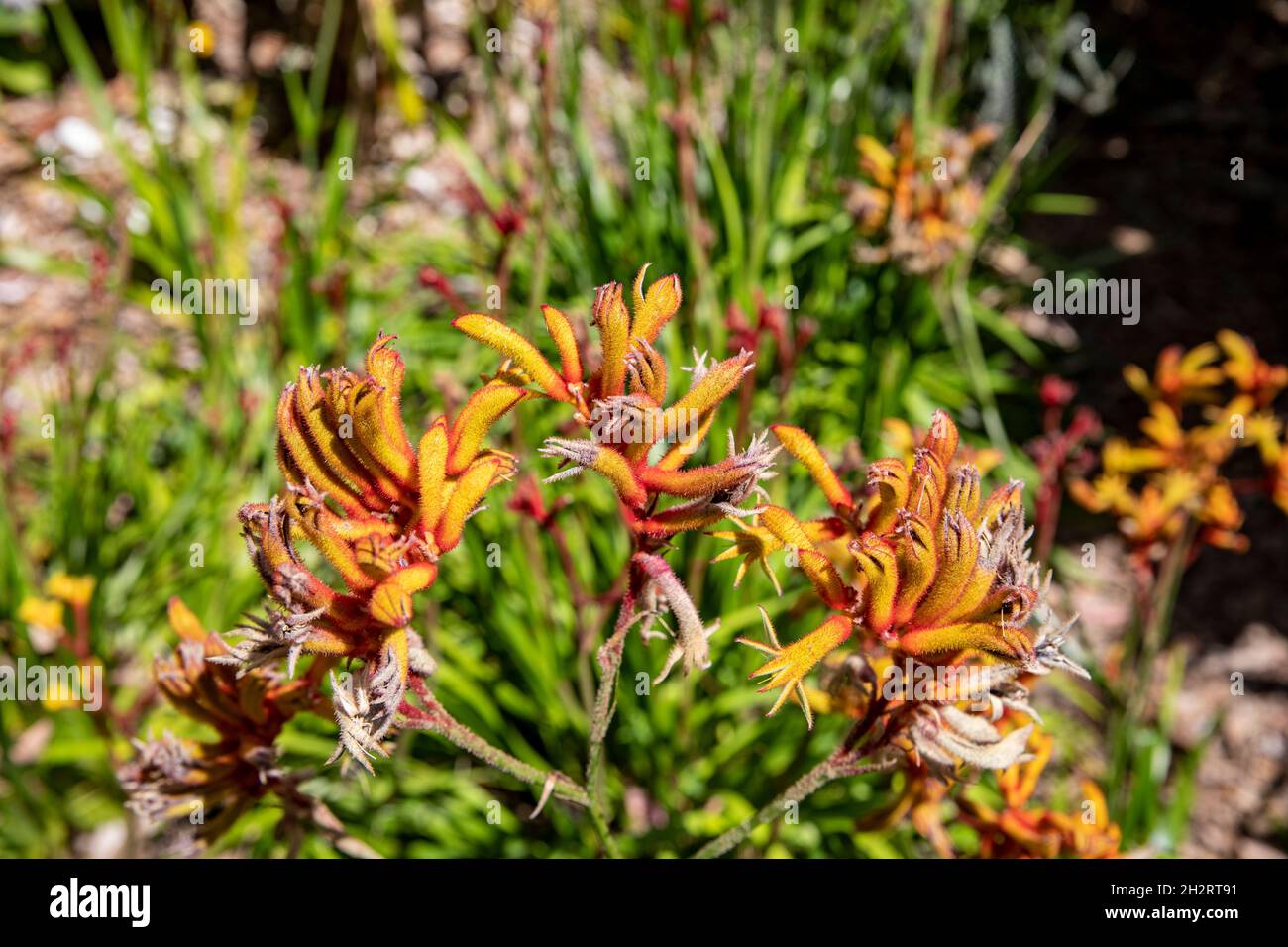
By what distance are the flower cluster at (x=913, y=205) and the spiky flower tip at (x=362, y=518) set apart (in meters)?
1.85

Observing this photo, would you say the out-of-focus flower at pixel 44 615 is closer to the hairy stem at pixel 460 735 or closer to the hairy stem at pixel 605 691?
the hairy stem at pixel 460 735

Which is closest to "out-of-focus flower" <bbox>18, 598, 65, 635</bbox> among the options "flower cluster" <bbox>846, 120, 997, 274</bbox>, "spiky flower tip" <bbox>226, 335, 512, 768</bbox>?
"spiky flower tip" <bbox>226, 335, 512, 768</bbox>

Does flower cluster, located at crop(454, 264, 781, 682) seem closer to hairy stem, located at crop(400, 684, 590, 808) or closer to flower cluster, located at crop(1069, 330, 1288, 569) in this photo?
hairy stem, located at crop(400, 684, 590, 808)

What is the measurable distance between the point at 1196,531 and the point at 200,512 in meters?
2.91

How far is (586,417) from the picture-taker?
4.00ft

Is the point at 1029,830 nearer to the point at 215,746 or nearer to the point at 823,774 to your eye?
the point at 823,774

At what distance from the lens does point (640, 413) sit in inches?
44.5

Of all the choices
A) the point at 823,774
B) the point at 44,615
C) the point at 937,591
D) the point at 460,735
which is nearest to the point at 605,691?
the point at 460,735

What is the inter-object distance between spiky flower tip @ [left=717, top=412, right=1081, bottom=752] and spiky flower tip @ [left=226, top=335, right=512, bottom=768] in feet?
1.19

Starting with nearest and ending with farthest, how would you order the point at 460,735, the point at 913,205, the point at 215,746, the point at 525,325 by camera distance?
the point at 460,735, the point at 215,746, the point at 525,325, the point at 913,205

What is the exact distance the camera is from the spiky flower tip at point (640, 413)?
44.8 inches

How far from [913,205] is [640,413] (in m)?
1.91

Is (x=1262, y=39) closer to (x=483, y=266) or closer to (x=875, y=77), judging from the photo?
(x=875, y=77)

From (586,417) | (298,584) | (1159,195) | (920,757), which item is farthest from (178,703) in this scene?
(1159,195)
